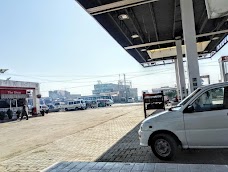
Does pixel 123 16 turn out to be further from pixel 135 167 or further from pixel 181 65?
pixel 181 65

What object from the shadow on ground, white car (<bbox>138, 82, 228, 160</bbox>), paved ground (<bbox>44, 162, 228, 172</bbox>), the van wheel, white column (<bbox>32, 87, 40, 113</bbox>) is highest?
white column (<bbox>32, 87, 40, 113</bbox>)

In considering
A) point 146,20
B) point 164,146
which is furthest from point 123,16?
point 164,146

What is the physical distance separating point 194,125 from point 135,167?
5.55 ft

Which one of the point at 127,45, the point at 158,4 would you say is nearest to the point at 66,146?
the point at 158,4

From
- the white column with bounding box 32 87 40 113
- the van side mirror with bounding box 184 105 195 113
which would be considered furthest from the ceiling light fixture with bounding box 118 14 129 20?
the white column with bounding box 32 87 40 113

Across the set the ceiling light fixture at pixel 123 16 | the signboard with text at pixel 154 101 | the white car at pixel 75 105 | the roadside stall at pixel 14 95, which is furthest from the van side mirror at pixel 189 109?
the white car at pixel 75 105

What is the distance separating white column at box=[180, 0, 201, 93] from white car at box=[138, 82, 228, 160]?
459 centimetres

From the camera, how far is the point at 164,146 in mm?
6223

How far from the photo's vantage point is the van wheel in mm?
6094

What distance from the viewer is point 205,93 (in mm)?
6059

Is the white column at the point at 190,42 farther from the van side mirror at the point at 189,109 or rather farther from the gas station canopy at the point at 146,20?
the van side mirror at the point at 189,109

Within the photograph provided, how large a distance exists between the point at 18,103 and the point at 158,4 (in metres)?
27.7

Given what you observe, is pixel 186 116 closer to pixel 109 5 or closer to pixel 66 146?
pixel 66 146

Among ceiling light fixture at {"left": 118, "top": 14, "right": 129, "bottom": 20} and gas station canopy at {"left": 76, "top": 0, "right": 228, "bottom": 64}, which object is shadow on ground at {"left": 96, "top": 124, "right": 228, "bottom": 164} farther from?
ceiling light fixture at {"left": 118, "top": 14, "right": 129, "bottom": 20}
